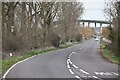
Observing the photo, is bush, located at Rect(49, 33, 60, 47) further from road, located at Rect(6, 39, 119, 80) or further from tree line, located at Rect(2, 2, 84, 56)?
road, located at Rect(6, 39, 119, 80)

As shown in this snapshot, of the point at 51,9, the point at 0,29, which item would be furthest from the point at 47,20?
the point at 0,29

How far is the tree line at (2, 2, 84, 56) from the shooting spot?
37000mm

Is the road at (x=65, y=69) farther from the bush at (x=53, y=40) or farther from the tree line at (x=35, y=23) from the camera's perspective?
the bush at (x=53, y=40)

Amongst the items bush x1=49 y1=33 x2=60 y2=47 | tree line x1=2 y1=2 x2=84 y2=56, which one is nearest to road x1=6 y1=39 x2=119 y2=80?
tree line x1=2 y1=2 x2=84 y2=56

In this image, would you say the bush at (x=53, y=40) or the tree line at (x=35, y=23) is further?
the bush at (x=53, y=40)

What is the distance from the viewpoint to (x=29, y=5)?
160 ft

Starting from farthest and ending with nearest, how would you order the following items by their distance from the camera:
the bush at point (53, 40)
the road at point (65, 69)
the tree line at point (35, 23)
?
1. the bush at point (53, 40)
2. the tree line at point (35, 23)
3. the road at point (65, 69)

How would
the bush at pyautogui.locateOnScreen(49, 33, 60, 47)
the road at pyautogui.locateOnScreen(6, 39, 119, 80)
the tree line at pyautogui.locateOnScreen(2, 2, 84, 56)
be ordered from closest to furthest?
the road at pyautogui.locateOnScreen(6, 39, 119, 80), the tree line at pyautogui.locateOnScreen(2, 2, 84, 56), the bush at pyautogui.locateOnScreen(49, 33, 60, 47)

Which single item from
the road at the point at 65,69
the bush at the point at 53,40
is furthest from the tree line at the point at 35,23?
the road at the point at 65,69

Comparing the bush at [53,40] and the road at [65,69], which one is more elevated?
the road at [65,69]

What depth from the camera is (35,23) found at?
5028cm

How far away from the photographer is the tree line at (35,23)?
121 ft

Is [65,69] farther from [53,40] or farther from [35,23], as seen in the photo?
[53,40]

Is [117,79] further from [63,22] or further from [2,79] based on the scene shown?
[63,22]
